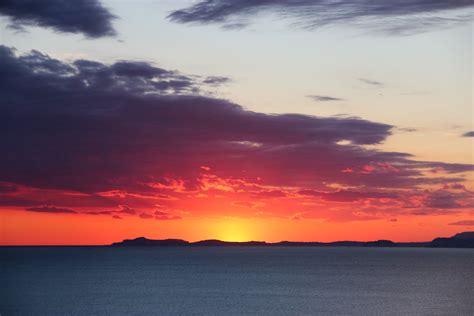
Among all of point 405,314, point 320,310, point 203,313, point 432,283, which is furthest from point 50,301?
point 432,283

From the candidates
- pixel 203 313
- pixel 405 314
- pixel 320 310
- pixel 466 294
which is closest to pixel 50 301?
pixel 203 313

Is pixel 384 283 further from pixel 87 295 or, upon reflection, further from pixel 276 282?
pixel 87 295

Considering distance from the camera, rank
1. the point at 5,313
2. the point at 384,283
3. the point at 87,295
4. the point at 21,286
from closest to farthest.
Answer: the point at 5,313 → the point at 87,295 → the point at 21,286 → the point at 384,283

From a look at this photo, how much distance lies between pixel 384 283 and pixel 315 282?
15.0 meters

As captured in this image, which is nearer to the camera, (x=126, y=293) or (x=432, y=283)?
(x=126, y=293)

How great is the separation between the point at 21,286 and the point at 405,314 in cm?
7939

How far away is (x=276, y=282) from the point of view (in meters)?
147

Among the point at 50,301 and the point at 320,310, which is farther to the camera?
the point at 50,301

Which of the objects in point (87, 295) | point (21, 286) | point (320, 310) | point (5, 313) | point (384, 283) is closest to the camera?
point (5, 313)

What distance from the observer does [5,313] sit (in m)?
88.2

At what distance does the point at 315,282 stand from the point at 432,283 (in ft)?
84.5

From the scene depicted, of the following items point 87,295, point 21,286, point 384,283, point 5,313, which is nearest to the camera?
point 5,313

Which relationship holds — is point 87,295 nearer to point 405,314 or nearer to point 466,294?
point 405,314

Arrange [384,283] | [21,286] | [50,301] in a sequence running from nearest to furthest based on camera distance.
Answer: [50,301], [21,286], [384,283]
